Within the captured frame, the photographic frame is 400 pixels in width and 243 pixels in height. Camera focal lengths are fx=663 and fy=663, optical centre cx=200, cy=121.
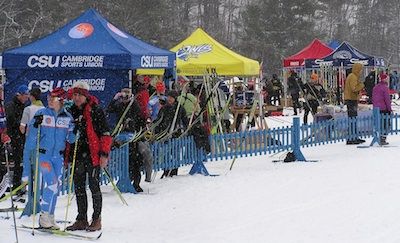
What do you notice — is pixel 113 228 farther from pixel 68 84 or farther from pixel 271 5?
pixel 271 5

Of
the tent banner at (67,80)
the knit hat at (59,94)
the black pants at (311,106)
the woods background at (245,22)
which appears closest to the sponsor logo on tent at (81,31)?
the tent banner at (67,80)

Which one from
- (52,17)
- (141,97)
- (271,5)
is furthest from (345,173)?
(271,5)

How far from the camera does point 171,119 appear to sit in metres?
11.5

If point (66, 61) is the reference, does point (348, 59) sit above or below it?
above

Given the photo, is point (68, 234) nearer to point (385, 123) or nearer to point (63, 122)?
point (63, 122)

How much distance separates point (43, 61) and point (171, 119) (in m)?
2.82

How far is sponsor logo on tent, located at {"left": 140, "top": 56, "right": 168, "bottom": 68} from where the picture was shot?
1266 cm

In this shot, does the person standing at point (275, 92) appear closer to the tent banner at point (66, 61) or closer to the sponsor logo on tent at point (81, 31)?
the sponsor logo on tent at point (81, 31)

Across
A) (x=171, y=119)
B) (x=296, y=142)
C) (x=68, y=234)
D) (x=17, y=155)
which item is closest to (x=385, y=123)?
(x=296, y=142)

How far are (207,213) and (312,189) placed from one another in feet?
6.85

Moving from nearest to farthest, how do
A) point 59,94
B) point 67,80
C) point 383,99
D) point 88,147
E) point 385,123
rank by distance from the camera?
1. point 88,147
2. point 59,94
3. point 67,80
4. point 385,123
5. point 383,99

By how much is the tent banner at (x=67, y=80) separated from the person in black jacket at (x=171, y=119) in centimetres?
197

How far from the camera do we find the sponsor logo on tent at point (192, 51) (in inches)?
730

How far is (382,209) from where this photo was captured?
8.26 meters
